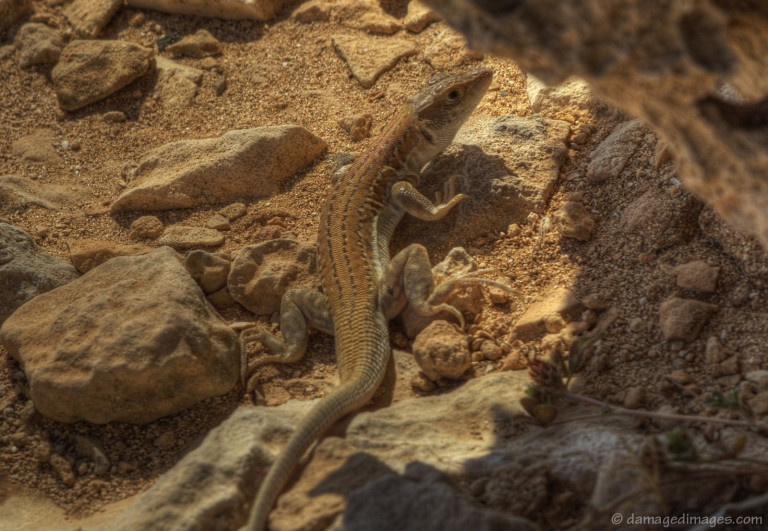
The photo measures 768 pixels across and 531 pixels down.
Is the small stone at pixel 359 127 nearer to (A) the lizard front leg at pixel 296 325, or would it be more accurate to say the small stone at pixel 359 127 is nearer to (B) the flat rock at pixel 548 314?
(A) the lizard front leg at pixel 296 325

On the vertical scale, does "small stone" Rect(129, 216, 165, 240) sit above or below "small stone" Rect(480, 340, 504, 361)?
below

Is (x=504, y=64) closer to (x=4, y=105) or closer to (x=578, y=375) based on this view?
(x=578, y=375)

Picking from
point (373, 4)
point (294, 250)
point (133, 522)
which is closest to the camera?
point (133, 522)

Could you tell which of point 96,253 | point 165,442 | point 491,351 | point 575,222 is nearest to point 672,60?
point 491,351

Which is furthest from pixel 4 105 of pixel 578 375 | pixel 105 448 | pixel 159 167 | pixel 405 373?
pixel 578 375

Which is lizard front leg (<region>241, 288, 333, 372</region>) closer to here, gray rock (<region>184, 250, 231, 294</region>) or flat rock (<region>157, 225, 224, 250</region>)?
gray rock (<region>184, 250, 231, 294</region>)

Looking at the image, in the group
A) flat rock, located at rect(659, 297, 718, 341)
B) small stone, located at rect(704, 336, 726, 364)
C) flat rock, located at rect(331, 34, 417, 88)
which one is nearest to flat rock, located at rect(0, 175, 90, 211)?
flat rock, located at rect(331, 34, 417, 88)

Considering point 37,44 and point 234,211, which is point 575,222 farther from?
point 37,44
